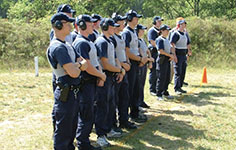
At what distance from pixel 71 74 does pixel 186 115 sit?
4084mm

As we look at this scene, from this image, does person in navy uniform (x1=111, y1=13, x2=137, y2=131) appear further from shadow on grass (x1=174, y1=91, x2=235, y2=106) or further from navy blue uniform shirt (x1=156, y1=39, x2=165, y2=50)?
shadow on grass (x1=174, y1=91, x2=235, y2=106)

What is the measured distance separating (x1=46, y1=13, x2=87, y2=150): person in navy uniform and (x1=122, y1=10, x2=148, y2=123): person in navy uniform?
2296 millimetres

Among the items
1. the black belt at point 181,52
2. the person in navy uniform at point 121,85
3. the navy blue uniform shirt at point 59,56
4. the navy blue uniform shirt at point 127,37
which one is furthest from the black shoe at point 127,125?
the black belt at point 181,52

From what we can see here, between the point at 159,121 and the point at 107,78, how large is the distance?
2.06 m

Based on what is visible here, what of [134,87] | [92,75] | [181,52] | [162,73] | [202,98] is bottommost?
[202,98]

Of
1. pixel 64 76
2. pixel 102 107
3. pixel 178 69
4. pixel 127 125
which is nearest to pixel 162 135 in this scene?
pixel 127 125

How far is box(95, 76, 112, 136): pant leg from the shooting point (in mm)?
5102

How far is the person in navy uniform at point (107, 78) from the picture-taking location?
5.05m

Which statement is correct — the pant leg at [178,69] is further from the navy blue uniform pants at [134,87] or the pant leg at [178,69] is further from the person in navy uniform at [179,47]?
the navy blue uniform pants at [134,87]

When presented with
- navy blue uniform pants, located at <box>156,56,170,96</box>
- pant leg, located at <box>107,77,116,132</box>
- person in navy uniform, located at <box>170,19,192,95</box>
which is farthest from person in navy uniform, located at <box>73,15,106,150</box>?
person in navy uniform, located at <box>170,19,192,95</box>

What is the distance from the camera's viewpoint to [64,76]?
155 inches

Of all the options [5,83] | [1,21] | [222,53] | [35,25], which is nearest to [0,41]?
[1,21]

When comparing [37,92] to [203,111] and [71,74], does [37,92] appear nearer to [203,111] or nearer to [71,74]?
[203,111]

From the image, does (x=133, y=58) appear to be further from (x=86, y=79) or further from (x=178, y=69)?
(x=178, y=69)
